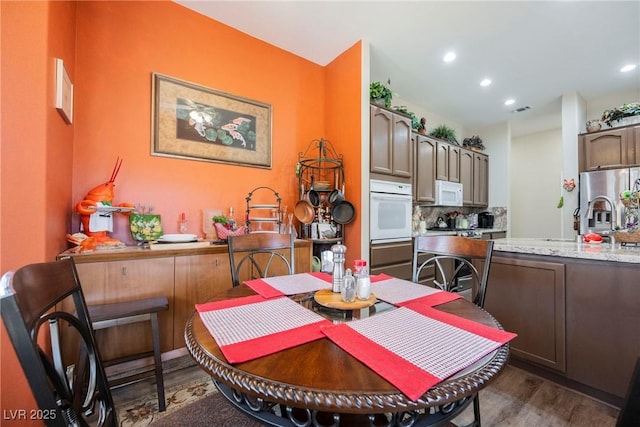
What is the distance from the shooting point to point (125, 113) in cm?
203

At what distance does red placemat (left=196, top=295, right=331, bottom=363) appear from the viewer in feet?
2.14

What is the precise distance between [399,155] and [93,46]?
284 centimetres

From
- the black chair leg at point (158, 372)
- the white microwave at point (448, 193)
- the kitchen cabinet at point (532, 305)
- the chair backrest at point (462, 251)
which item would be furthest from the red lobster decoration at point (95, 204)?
the white microwave at point (448, 193)

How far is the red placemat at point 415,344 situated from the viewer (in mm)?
544

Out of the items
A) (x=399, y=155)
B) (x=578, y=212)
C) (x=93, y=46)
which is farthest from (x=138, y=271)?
(x=578, y=212)

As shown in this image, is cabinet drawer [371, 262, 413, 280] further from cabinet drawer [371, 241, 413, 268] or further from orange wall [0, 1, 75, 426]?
orange wall [0, 1, 75, 426]

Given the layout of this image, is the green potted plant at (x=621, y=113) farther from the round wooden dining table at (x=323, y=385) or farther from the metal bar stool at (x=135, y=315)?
the metal bar stool at (x=135, y=315)

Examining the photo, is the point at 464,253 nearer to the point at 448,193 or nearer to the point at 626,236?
the point at 626,236

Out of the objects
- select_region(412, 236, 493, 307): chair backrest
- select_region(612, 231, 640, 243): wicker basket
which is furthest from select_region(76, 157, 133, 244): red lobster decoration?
select_region(612, 231, 640, 243): wicker basket

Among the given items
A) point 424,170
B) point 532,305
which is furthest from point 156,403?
point 424,170

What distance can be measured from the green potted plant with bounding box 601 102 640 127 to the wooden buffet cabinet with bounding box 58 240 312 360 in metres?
5.16

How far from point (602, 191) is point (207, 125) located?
495cm

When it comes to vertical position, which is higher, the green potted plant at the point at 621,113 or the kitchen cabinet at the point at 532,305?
the green potted plant at the point at 621,113

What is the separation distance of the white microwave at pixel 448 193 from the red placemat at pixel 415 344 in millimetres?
3432
